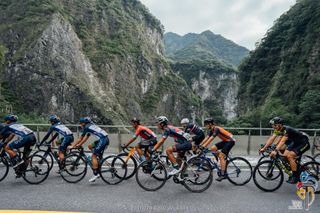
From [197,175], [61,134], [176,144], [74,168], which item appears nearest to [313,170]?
[197,175]

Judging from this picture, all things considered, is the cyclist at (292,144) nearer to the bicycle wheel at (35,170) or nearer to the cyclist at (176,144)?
the cyclist at (176,144)

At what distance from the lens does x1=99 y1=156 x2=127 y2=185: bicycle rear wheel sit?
7.92m

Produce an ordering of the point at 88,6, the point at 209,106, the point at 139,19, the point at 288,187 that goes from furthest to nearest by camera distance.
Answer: the point at 209,106, the point at 139,19, the point at 88,6, the point at 288,187

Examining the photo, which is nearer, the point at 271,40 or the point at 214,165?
the point at 214,165

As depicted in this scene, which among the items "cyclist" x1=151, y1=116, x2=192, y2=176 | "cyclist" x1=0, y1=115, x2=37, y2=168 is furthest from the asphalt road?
"cyclist" x1=151, y1=116, x2=192, y2=176

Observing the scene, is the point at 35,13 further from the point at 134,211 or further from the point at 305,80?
the point at 134,211

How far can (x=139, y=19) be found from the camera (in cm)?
10219

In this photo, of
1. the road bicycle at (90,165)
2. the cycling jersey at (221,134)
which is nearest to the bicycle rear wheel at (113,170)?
the road bicycle at (90,165)

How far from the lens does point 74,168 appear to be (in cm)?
812

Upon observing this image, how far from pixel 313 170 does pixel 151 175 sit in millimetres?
4214

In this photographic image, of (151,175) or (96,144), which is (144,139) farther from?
(96,144)

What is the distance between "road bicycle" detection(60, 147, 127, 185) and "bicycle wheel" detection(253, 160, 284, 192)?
351 centimetres

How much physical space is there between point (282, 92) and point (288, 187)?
33.2 metres

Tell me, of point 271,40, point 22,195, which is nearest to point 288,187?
point 22,195
